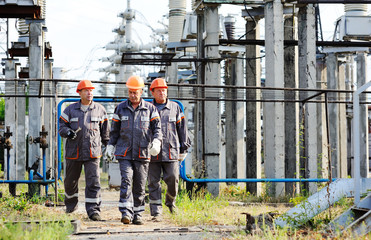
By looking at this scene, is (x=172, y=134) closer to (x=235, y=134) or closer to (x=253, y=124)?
(x=253, y=124)

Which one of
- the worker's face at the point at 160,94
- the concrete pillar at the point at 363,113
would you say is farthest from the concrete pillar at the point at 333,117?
the worker's face at the point at 160,94

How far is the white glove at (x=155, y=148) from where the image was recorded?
8680 mm

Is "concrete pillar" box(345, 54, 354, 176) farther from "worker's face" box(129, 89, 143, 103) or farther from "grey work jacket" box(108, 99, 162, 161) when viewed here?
"worker's face" box(129, 89, 143, 103)

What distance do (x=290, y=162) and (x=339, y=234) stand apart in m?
9.14

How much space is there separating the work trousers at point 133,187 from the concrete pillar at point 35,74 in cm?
602

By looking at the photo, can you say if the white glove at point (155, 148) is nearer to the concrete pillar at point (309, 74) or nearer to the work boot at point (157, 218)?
the work boot at point (157, 218)

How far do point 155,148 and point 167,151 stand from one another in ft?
2.29

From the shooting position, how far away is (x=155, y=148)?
8680 mm

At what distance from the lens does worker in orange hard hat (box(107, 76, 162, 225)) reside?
8.66m

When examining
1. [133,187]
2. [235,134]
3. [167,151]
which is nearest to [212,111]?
[167,151]

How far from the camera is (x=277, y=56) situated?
1419 centimetres

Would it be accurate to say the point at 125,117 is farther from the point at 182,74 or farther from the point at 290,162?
the point at 182,74

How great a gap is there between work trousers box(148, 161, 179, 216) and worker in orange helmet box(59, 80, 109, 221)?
0.75 meters

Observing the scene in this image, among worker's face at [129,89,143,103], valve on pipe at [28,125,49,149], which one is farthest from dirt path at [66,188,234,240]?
valve on pipe at [28,125,49,149]
